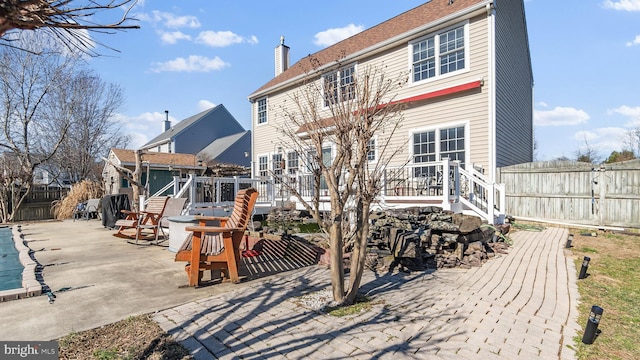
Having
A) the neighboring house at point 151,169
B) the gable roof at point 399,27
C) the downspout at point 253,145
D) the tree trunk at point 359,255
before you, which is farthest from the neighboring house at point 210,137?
the tree trunk at point 359,255

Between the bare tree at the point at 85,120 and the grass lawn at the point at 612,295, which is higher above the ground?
the bare tree at the point at 85,120

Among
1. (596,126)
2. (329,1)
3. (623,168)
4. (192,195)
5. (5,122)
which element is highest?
(329,1)

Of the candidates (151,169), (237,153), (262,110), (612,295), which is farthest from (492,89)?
(237,153)

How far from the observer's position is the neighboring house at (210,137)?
85.6ft

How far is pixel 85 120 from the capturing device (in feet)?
71.1

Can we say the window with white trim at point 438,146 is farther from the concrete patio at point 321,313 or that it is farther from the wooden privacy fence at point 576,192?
the concrete patio at point 321,313

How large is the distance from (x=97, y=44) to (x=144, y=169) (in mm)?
20823

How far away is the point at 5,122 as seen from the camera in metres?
15.9

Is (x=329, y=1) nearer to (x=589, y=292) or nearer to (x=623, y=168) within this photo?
(x=623, y=168)

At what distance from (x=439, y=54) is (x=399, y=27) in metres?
2.58

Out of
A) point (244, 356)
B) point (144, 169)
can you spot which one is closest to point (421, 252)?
point (244, 356)

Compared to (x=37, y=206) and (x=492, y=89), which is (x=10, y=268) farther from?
(x=37, y=206)

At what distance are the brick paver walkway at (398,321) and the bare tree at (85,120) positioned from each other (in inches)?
843

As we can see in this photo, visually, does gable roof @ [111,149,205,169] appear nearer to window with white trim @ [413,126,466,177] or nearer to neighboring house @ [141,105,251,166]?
neighboring house @ [141,105,251,166]
